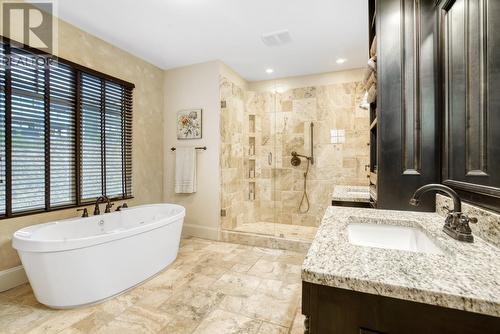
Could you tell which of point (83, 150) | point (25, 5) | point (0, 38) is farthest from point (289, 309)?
point (25, 5)

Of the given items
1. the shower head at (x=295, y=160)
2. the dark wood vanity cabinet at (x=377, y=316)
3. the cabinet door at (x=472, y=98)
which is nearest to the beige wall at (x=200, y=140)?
the shower head at (x=295, y=160)

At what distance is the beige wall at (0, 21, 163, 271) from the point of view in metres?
2.24

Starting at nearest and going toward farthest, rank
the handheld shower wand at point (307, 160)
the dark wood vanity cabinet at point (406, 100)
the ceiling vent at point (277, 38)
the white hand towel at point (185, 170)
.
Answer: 1. the dark wood vanity cabinet at point (406, 100)
2. the ceiling vent at point (277, 38)
3. the white hand towel at point (185, 170)
4. the handheld shower wand at point (307, 160)

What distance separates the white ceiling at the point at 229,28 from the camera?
87.2 inches

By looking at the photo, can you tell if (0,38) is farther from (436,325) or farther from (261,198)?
(261,198)

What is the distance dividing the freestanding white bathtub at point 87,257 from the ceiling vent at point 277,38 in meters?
2.37

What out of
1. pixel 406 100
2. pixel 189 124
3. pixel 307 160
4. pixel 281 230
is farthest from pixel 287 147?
pixel 406 100

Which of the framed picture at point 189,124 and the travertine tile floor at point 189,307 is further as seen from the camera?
the framed picture at point 189,124

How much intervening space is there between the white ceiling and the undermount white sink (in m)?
2.09

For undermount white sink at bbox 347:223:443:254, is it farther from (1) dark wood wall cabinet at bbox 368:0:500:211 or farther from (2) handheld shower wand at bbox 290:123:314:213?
(2) handheld shower wand at bbox 290:123:314:213

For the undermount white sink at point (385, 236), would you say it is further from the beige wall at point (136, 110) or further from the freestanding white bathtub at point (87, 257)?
the beige wall at point (136, 110)

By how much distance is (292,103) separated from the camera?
3.98 m

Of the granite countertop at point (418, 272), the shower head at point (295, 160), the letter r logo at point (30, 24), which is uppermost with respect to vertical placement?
the letter r logo at point (30, 24)

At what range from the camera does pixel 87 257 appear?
1811 millimetres
